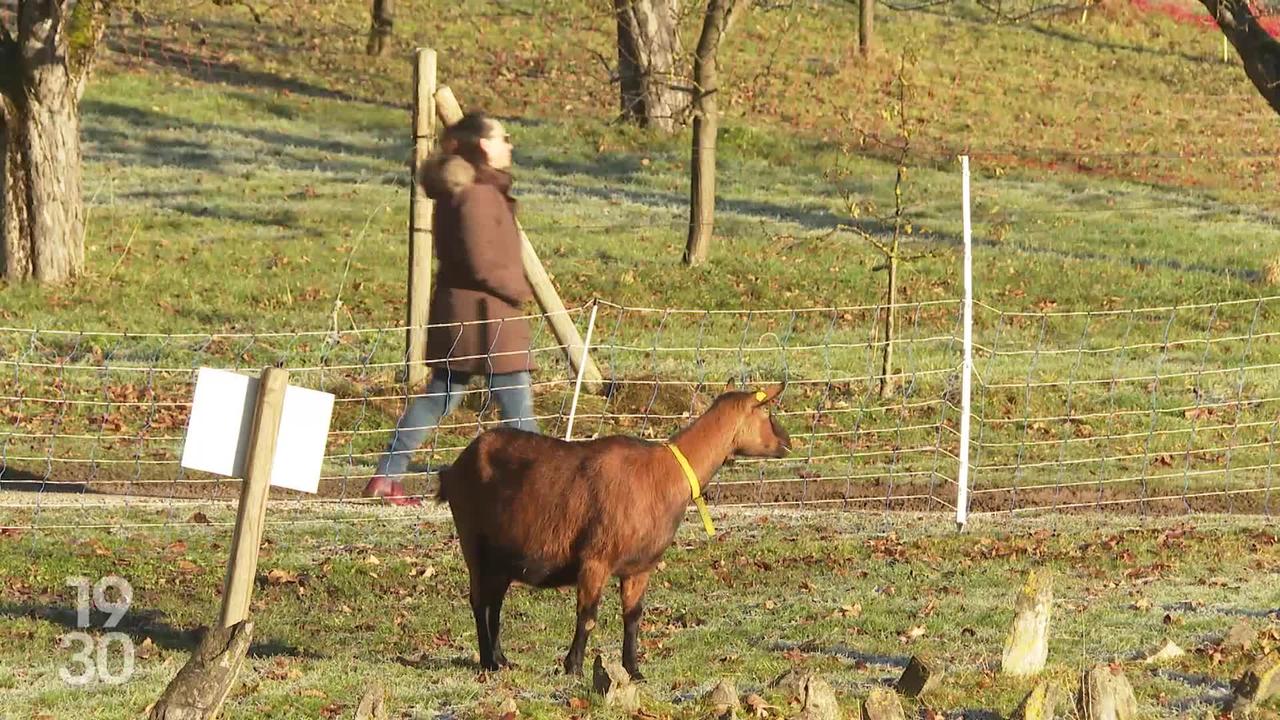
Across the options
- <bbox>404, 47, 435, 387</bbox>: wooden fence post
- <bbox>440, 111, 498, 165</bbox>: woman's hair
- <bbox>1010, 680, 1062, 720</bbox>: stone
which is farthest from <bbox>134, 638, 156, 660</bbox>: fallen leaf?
<bbox>404, 47, 435, 387</bbox>: wooden fence post

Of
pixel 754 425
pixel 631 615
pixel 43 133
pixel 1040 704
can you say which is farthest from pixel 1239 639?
pixel 43 133

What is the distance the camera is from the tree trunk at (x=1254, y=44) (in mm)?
15875

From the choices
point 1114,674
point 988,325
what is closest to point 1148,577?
point 1114,674

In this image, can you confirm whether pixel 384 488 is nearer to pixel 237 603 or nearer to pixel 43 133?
pixel 237 603

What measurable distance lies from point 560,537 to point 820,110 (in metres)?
26.7

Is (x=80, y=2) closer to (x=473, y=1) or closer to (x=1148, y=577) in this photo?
(x=1148, y=577)

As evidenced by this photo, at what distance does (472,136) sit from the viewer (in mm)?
10680

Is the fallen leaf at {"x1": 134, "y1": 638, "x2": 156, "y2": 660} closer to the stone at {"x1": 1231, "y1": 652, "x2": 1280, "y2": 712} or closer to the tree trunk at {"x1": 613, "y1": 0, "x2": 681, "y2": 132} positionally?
the stone at {"x1": 1231, "y1": 652, "x2": 1280, "y2": 712}

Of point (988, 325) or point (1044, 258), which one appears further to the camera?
point (1044, 258)

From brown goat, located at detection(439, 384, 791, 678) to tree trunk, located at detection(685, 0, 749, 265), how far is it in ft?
43.7

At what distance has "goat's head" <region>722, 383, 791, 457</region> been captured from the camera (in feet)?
27.5

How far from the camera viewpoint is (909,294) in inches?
832

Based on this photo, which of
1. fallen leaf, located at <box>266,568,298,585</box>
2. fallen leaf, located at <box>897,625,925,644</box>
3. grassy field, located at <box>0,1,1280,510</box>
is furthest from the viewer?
grassy field, located at <box>0,1,1280,510</box>

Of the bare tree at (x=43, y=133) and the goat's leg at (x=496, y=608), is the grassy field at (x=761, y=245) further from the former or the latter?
the goat's leg at (x=496, y=608)
